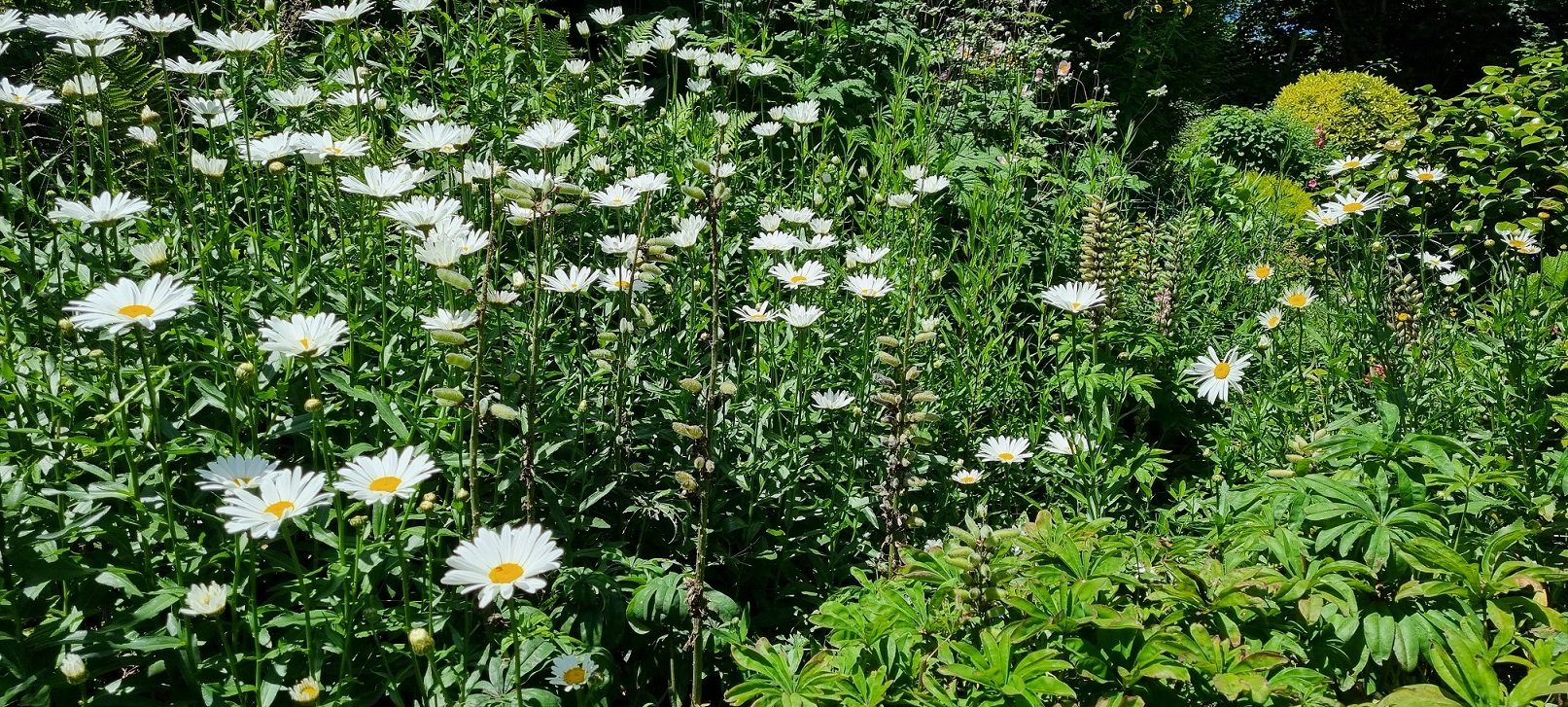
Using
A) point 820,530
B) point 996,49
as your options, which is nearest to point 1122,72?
point 996,49

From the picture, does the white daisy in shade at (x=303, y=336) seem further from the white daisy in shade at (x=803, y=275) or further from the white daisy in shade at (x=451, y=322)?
the white daisy in shade at (x=803, y=275)

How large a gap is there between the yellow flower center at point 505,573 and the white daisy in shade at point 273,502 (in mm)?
253

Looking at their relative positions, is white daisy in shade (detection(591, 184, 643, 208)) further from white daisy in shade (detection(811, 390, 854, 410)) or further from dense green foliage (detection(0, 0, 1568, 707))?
white daisy in shade (detection(811, 390, 854, 410))

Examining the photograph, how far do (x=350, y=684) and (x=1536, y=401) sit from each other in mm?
2954

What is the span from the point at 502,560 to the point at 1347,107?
342 inches

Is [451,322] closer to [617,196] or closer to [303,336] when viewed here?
[303,336]

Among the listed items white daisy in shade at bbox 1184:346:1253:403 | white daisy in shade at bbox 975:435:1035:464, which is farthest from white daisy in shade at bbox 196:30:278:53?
white daisy in shade at bbox 1184:346:1253:403

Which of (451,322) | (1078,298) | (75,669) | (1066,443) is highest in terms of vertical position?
(451,322)

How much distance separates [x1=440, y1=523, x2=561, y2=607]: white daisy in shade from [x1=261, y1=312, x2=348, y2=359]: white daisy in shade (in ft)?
1.36

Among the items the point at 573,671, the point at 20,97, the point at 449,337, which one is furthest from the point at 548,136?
the point at 20,97

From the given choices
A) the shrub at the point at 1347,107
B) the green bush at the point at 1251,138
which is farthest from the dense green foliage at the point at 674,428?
the shrub at the point at 1347,107

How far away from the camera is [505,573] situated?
147 cm

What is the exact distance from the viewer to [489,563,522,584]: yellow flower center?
57.0 inches

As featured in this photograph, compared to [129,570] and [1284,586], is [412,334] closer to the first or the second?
[129,570]
